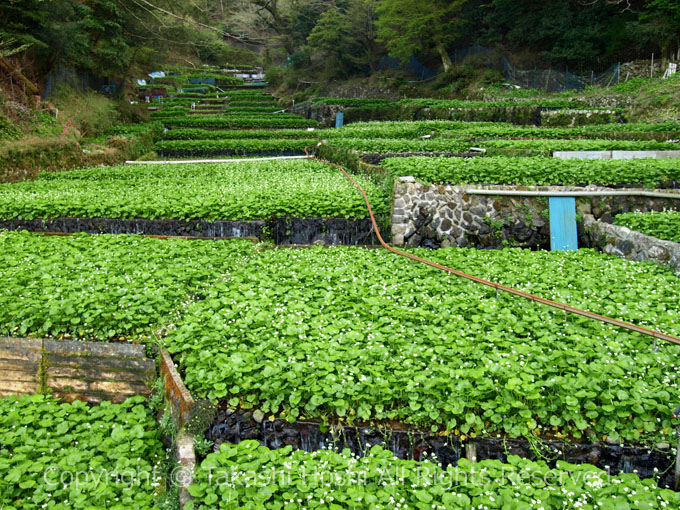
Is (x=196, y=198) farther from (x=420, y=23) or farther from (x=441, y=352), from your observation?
(x=420, y=23)

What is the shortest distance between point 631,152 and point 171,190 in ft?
46.9

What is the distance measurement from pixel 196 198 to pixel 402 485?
10.3m

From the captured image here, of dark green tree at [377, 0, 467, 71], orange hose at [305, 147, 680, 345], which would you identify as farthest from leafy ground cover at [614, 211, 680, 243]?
dark green tree at [377, 0, 467, 71]

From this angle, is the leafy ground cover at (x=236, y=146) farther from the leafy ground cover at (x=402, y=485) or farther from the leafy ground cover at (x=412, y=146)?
the leafy ground cover at (x=402, y=485)

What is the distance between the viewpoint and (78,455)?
502 cm

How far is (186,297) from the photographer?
24.7ft

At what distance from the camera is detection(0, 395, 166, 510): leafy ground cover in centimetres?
462

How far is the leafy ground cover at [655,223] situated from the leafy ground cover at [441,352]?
160 centimetres

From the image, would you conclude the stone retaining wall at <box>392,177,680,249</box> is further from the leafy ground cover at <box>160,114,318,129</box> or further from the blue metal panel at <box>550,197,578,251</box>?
the leafy ground cover at <box>160,114,318,129</box>

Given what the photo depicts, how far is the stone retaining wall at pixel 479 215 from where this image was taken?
38.1 ft

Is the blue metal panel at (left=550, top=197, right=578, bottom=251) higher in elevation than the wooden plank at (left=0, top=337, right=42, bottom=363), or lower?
higher

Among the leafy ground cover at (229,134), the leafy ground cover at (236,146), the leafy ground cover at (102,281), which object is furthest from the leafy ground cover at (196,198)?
the leafy ground cover at (229,134)

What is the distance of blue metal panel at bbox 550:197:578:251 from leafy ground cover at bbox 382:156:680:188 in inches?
30.4

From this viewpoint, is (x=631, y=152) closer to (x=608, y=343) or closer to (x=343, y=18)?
(x=608, y=343)
